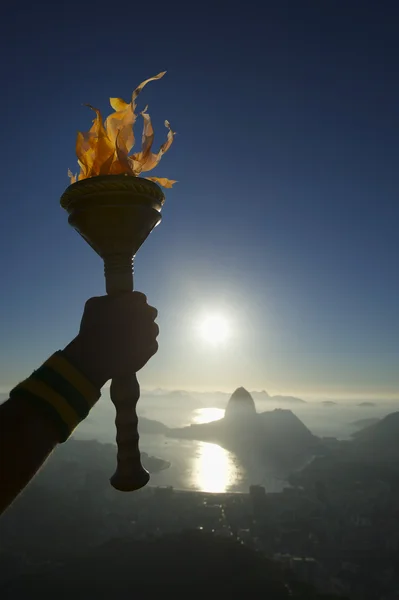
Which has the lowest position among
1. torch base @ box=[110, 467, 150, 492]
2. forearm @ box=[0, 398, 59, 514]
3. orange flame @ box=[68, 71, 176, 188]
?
torch base @ box=[110, 467, 150, 492]

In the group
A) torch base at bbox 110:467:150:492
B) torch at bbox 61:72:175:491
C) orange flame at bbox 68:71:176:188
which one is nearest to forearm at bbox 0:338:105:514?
torch at bbox 61:72:175:491

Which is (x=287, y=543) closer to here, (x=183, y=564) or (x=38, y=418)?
(x=183, y=564)

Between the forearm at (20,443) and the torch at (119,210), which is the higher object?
the torch at (119,210)

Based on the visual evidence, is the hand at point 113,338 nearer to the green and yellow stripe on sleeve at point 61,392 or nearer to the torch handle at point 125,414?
the green and yellow stripe on sleeve at point 61,392

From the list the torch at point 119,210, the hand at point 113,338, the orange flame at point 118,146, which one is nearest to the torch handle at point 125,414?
the torch at point 119,210

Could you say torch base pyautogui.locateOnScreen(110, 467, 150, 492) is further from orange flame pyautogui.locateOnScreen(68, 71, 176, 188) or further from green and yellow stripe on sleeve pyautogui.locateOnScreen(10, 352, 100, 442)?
orange flame pyautogui.locateOnScreen(68, 71, 176, 188)

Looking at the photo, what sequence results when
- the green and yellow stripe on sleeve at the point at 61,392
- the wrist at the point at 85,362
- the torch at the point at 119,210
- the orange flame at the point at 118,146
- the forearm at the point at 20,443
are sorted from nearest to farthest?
the forearm at the point at 20,443
the green and yellow stripe on sleeve at the point at 61,392
the wrist at the point at 85,362
the torch at the point at 119,210
the orange flame at the point at 118,146
